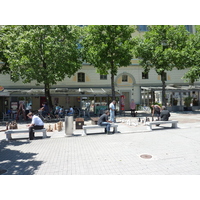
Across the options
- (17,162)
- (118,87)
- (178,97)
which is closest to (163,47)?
(178,97)

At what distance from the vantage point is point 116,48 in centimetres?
1730

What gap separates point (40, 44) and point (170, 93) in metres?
18.6

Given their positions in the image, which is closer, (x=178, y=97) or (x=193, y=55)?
(x=193, y=55)

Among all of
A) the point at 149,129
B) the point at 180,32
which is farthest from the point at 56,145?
the point at 180,32

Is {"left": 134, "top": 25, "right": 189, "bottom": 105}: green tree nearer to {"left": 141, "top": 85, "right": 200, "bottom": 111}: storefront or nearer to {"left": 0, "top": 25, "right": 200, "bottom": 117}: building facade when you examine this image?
{"left": 141, "top": 85, "right": 200, "bottom": 111}: storefront

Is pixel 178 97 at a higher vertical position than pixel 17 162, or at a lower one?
higher

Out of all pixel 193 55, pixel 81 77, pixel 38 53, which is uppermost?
pixel 193 55

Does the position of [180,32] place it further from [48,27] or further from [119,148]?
[119,148]

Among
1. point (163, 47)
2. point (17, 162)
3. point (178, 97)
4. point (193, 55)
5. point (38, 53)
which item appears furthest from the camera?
point (178, 97)

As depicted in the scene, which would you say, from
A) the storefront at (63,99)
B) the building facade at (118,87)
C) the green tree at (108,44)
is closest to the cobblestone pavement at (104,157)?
the storefront at (63,99)

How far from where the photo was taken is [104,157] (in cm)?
606

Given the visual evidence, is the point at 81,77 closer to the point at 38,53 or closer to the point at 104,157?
the point at 38,53

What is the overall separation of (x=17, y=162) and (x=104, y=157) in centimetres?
304

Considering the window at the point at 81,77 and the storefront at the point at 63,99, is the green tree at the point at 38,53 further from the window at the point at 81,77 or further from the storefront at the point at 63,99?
the window at the point at 81,77
